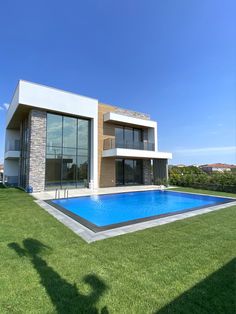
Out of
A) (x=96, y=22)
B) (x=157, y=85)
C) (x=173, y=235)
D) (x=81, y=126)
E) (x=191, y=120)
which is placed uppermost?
(x=96, y=22)

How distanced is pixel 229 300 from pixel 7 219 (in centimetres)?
700

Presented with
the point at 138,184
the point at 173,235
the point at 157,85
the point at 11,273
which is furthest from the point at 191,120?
the point at 11,273

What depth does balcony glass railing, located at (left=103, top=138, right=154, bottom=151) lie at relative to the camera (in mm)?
18578

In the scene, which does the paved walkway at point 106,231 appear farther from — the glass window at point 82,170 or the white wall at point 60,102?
the white wall at point 60,102

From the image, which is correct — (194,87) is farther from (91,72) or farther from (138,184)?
(138,184)

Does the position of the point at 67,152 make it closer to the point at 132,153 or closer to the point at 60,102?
the point at 60,102

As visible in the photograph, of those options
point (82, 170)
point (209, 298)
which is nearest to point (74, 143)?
point (82, 170)

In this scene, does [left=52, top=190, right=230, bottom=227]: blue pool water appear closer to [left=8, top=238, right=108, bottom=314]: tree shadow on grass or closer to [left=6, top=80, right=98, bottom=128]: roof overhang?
[left=8, top=238, right=108, bottom=314]: tree shadow on grass

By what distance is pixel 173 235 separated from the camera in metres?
5.04

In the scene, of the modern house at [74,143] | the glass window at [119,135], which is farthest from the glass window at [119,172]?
the glass window at [119,135]

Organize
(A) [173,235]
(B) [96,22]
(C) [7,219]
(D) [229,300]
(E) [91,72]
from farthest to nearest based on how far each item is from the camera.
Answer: (E) [91,72]
(B) [96,22]
(C) [7,219]
(A) [173,235]
(D) [229,300]

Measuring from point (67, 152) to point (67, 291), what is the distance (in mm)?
14516

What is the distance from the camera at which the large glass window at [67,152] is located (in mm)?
15570

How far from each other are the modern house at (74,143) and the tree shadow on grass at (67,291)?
1229 cm
